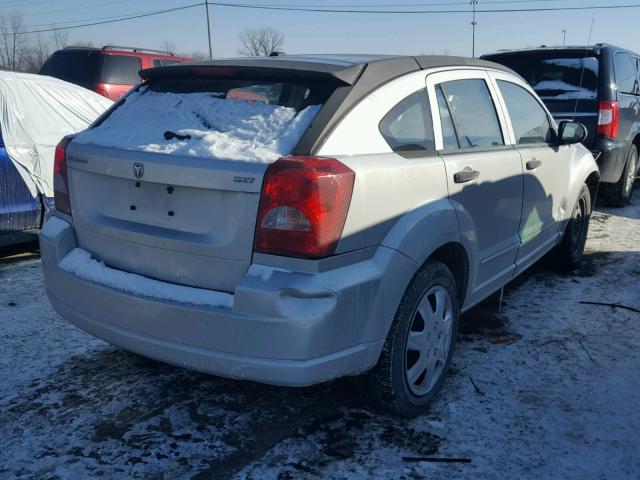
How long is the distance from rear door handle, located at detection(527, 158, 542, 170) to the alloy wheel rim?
130 centimetres

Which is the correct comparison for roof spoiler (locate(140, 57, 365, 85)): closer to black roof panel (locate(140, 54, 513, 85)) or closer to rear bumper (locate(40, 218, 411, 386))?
black roof panel (locate(140, 54, 513, 85))

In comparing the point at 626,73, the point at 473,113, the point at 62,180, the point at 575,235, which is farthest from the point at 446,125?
the point at 626,73

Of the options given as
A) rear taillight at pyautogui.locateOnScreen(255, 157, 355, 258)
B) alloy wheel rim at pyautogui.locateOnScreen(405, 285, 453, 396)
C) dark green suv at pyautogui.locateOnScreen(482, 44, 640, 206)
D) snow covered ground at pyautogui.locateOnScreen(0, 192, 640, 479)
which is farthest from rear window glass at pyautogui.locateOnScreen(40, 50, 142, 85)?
rear taillight at pyautogui.locateOnScreen(255, 157, 355, 258)

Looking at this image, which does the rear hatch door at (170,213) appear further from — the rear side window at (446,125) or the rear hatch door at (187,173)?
the rear side window at (446,125)

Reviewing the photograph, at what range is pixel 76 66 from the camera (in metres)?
10.8

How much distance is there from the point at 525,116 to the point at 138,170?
2743mm

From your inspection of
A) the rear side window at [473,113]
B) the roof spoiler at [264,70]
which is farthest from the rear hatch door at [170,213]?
the rear side window at [473,113]

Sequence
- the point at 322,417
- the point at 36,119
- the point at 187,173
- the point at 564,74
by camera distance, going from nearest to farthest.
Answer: the point at 187,173, the point at 322,417, the point at 36,119, the point at 564,74

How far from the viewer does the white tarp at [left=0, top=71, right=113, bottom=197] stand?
5668mm

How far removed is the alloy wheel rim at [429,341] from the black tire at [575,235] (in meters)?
2.44

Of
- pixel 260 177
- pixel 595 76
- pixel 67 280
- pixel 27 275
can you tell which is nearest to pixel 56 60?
pixel 27 275

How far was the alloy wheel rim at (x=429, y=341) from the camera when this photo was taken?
9.80 feet

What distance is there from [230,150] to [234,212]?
0.87ft

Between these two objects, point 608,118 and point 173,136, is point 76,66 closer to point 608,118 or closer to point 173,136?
point 608,118
